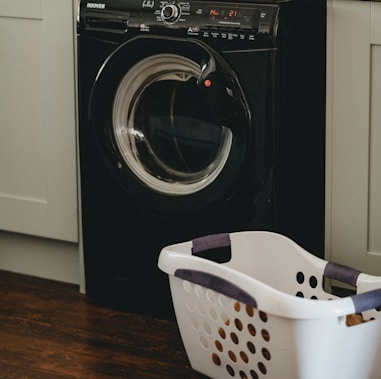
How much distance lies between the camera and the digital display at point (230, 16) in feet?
8.72

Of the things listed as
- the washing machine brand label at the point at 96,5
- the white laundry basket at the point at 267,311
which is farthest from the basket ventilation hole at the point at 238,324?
the washing machine brand label at the point at 96,5

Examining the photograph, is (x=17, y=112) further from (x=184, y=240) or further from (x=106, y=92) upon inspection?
(x=184, y=240)


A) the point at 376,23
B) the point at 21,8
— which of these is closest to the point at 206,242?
the point at 376,23

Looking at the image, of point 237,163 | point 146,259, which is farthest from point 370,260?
point 146,259

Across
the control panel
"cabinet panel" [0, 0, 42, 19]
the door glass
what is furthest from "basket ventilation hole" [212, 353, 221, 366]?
"cabinet panel" [0, 0, 42, 19]

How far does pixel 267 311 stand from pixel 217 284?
0.17 metres

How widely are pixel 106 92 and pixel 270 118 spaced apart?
1.65ft

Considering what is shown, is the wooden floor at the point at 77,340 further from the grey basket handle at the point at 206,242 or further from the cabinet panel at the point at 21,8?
the cabinet panel at the point at 21,8

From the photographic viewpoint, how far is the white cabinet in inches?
106

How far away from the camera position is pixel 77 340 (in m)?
2.90

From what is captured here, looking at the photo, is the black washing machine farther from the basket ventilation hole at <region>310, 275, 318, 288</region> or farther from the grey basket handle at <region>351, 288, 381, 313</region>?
the grey basket handle at <region>351, 288, 381, 313</region>

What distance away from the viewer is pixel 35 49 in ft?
10.4

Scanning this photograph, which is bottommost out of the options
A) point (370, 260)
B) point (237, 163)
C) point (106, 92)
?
point (370, 260)

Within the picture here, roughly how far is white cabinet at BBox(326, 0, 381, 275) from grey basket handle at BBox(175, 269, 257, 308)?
52 centimetres
